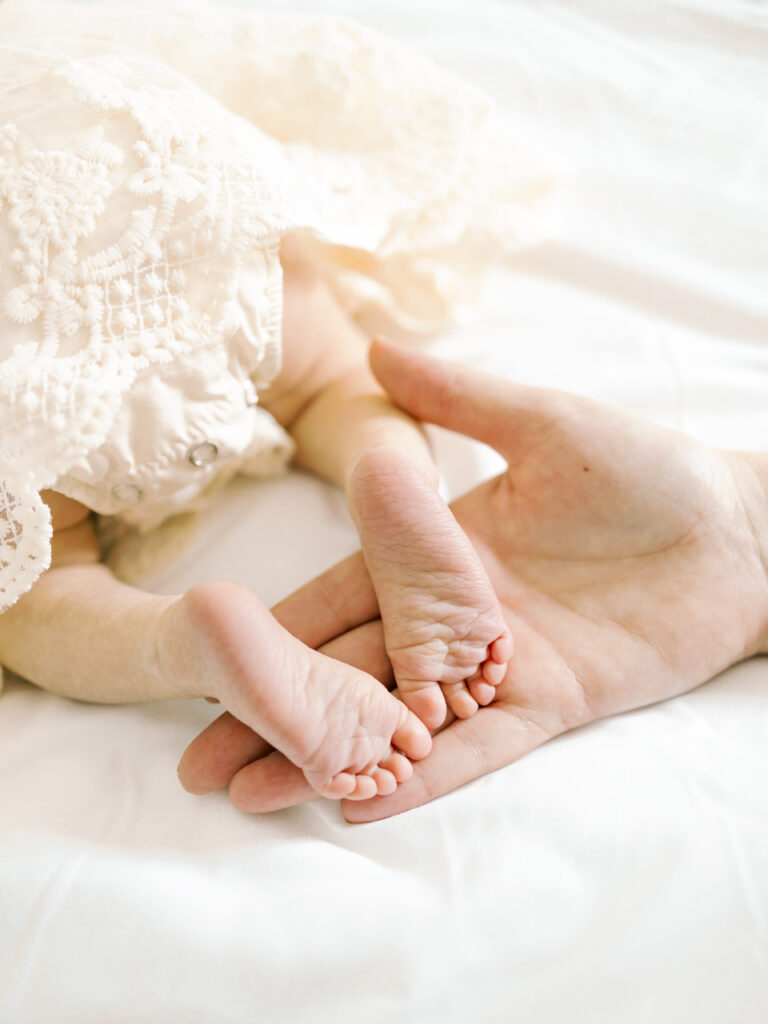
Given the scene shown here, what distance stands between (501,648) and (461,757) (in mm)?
91

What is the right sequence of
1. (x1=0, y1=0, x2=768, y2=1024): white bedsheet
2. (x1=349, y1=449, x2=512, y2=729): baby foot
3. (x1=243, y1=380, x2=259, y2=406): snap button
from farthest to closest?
1. (x1=243, y1=380, x2=259, y2=406): snap button
2. (x1=349, y1=449, x2=512, y2=729): baby foot
3. (x1=0, y1=0, x2=768, y2=1024): white bedsheet

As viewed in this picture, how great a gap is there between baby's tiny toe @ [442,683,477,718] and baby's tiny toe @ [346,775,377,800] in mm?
103

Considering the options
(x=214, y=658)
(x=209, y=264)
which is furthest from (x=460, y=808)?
(x=209, y=264)

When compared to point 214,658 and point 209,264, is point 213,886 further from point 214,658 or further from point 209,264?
point 209,264

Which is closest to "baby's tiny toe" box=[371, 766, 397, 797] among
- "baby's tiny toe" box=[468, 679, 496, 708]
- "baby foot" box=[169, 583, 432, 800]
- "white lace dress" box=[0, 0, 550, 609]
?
"baby foot" box=[169, 583, 432, 800]

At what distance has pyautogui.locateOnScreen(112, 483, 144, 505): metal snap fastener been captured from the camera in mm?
714

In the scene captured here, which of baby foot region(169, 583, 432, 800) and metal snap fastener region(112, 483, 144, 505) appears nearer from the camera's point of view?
baby foot region(169, 583, 432, 800)

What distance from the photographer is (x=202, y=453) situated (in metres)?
0.73

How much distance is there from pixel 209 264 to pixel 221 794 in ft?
1.36

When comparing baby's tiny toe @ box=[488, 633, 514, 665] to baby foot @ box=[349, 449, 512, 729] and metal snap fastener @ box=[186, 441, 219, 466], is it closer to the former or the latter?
baby foot @ box=[349, 449, 512, 729]

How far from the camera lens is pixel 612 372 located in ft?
3.09

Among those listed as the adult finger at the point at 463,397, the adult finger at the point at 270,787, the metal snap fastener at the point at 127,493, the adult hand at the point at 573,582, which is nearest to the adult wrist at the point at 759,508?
the adult hand at the point at 573,582

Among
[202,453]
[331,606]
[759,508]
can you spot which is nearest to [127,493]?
[202,453]

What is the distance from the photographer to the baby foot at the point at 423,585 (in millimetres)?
653
